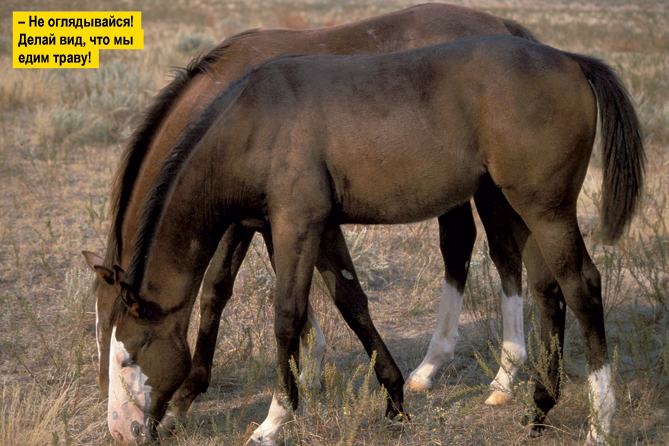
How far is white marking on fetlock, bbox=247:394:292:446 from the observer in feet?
10.4

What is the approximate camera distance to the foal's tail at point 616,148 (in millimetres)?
3018

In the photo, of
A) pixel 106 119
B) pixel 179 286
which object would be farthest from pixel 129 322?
pixel 106 119

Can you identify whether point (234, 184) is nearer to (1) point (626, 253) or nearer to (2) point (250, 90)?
(2) point (250, 90)

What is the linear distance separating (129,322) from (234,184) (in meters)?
0.81

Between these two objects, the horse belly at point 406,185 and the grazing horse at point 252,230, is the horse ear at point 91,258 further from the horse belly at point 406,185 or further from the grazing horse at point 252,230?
the horse belly at point 406,185

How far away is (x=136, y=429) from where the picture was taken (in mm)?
2928

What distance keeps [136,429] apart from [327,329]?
1.73m

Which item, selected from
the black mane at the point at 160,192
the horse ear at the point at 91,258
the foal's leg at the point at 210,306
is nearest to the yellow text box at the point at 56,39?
the horse ear at the point at 91,258

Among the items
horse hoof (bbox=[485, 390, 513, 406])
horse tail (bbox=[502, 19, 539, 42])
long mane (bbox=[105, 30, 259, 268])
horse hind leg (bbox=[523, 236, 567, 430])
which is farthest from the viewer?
horse tail (bbox=[502, 19, 539, 42])

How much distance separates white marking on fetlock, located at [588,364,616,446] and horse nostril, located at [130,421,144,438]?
214cm

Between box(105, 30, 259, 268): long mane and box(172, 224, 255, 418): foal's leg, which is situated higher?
box(105, 30, 259, 268): long mane

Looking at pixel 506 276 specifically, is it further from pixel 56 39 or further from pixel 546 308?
pixel 56 39

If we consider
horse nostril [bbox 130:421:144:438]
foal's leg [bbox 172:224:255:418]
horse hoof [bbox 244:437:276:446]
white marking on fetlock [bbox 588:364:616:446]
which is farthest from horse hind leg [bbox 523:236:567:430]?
horse nostril [bbox 130:421:144:438]

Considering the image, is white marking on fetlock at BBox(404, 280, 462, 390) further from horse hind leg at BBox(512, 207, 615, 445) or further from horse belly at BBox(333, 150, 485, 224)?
horse belly at BBox(333, 150, 485, 224)
